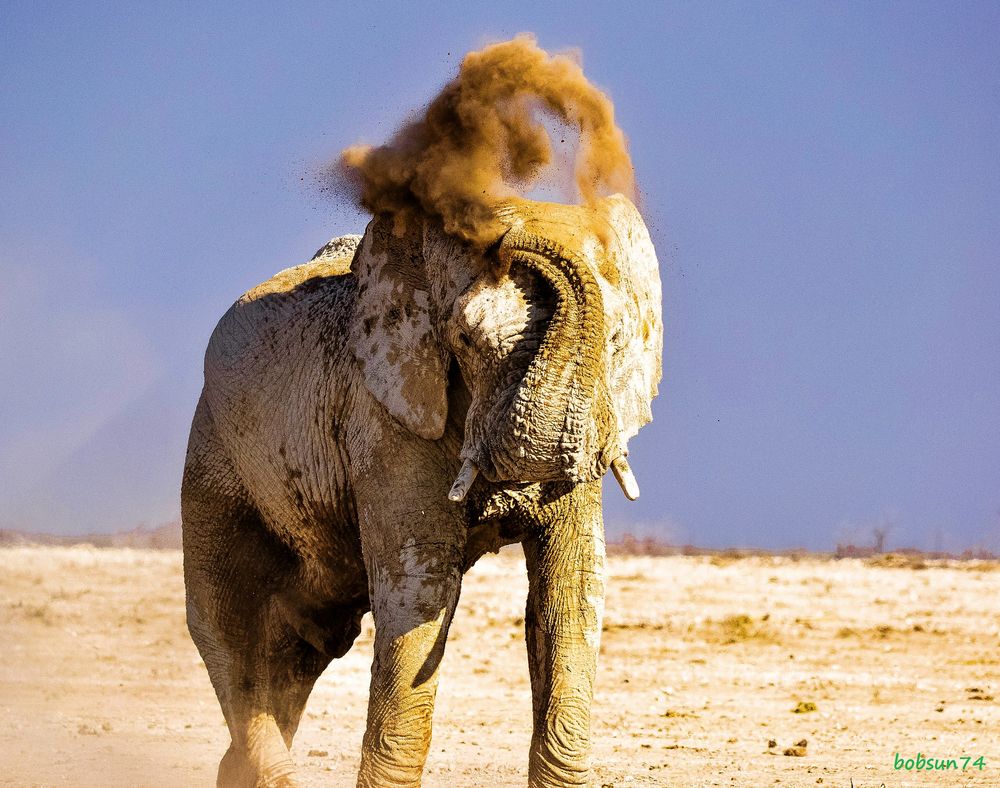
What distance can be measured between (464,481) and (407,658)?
1035 millimetres

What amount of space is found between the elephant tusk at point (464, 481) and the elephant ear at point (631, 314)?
0.69m

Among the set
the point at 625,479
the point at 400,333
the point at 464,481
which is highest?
the point at 400,333

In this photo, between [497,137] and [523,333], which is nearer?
[523,333]

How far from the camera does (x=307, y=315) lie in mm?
9070

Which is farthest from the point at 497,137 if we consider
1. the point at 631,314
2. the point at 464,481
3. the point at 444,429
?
the point at 464,481

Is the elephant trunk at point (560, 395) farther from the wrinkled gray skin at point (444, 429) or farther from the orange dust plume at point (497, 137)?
the orange dust plume at point (497, 137)

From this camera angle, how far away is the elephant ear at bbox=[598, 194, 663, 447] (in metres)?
7.18

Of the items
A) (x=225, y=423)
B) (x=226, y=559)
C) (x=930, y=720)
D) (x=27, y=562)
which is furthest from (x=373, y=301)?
(x=27, y=562)

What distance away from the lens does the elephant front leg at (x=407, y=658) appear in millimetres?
7441

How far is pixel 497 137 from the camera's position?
24.6 feet

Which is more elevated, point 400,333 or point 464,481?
point 400,333

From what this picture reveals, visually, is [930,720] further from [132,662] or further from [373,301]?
[132,662]

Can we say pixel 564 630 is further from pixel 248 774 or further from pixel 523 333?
pixel 248 774

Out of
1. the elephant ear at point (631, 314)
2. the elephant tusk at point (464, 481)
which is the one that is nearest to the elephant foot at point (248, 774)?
the elephant tusk at point (464, 481)
